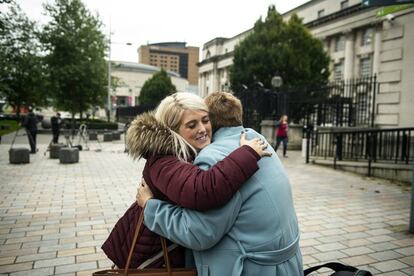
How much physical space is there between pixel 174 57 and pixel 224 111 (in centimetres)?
15794

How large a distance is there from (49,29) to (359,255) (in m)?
26.1

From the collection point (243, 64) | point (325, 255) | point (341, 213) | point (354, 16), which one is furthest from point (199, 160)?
point (354, 16)

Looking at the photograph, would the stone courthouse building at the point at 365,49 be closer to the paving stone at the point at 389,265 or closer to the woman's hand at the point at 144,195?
the paving stone at the point at 389,265

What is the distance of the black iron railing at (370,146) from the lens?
9797 millimetres

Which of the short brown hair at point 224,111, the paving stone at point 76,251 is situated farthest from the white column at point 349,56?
the short brown hair at point 224,111

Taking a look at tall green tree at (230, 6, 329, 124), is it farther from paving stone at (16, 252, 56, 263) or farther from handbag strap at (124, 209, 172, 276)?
handbag strap at (124, 209, 172, 276)

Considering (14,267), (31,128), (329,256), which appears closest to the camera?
(14,267)

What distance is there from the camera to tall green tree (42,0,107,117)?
24.6m

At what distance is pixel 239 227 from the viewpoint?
1.71 meters

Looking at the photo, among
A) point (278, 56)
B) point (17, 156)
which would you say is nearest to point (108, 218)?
point (17, 156)

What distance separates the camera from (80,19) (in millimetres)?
25547

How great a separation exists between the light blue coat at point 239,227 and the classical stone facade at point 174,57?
14747 cm

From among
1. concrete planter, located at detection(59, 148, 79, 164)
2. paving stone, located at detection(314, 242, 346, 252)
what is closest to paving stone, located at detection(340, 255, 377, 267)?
paving stone, located at detection(314, 242, 346, 252)

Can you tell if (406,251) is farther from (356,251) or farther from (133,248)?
(133,248)
